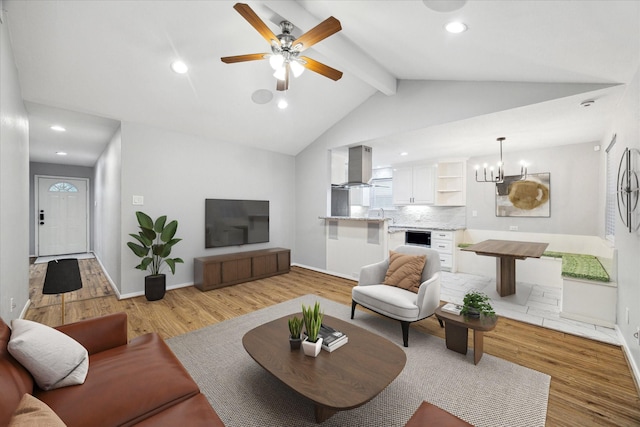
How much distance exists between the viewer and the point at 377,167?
7383 mm

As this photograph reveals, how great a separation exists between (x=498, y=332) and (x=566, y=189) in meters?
3.57

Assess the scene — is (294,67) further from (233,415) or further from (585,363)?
Answer: (585,363)

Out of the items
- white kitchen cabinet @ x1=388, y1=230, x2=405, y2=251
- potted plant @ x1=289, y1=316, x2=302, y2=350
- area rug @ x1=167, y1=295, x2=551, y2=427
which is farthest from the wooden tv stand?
potted plant @ x1=289, y1=316, x2=302, y2=350

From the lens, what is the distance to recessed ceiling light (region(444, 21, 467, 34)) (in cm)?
222

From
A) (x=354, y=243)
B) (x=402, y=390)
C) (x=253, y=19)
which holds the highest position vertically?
(x=253, y=19)

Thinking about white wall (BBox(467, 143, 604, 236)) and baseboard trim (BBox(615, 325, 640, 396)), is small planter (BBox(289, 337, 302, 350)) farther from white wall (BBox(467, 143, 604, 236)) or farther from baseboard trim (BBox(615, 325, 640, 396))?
white wall (BBox(467, 143, 604, 236))

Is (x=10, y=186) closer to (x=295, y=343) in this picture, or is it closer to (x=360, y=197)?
(x=295, y=343)

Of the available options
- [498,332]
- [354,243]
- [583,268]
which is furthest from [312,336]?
[583,268]

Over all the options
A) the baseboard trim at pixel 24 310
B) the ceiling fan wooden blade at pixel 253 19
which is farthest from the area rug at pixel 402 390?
the ceiling fan wooden blade at pixel 253 19

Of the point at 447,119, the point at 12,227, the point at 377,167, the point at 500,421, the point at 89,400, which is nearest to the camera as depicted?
the point at 89,400

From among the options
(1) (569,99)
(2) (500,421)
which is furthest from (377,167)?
(2) (500,421)

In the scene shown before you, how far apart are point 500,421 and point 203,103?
15.3 feet

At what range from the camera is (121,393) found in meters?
1.31

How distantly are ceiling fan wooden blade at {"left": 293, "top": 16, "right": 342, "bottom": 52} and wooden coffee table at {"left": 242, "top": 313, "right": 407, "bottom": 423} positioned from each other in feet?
7.72
